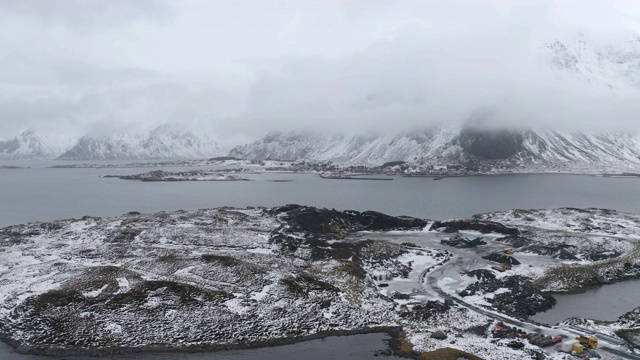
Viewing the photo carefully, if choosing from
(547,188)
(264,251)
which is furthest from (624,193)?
(264,251)

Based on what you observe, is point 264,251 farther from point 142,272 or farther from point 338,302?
point 338,302

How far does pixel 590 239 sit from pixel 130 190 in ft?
547

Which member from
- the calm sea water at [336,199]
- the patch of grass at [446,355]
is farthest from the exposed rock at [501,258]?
the calm sea water at [336,199]

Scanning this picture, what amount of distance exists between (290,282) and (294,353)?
14.9 metres

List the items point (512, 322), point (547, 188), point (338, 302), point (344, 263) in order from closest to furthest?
point (512, 322), point (338, 302), point (344, 263), point (547, 188)

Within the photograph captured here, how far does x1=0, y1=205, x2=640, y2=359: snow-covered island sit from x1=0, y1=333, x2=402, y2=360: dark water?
1105 millimetres

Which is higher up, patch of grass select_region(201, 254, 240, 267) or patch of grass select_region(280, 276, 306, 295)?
patch of grass select_region(201, 254, 240, 267)

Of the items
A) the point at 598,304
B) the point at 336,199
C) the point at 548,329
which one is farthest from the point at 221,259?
the point at 336,199

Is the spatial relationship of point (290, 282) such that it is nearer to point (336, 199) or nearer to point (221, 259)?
point (221, 259)

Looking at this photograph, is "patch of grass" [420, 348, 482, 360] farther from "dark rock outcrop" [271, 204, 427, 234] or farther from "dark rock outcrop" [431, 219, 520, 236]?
Answer: "dark rock outcrop" [431, 219, 520, 236]

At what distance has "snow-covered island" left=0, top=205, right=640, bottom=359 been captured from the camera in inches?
1722

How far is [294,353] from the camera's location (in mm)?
41188

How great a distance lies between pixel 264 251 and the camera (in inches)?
2867

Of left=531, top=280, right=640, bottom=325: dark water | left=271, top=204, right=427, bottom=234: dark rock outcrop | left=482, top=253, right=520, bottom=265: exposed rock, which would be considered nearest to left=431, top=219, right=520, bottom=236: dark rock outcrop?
left=271, top=204, right=427, bottom=234: dark rock outcrop
